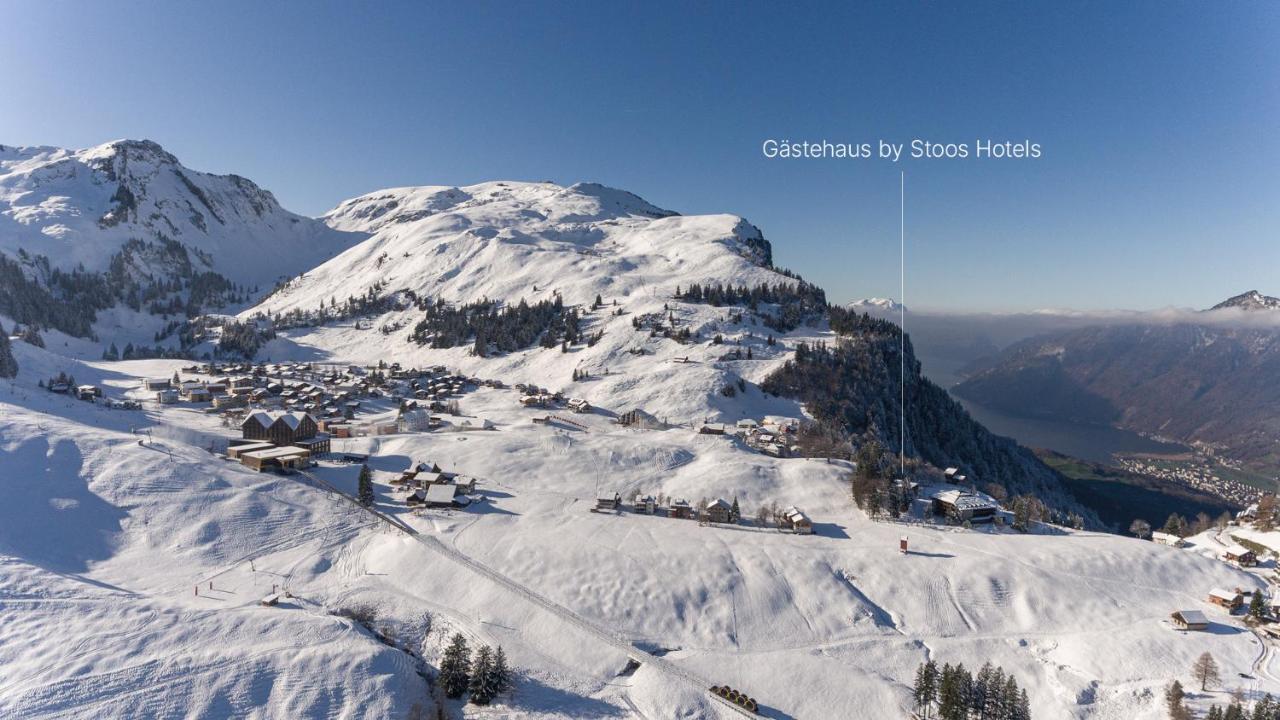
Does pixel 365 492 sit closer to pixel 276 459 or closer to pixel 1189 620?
pixel 276 459

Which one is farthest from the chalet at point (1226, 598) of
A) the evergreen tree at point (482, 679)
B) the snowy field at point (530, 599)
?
the evergreen tree at point (482, 679)

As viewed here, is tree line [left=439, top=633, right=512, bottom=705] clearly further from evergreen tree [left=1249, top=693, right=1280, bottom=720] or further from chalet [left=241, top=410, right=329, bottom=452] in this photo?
chalet [left=241, top=410, right=329, bottom=452]

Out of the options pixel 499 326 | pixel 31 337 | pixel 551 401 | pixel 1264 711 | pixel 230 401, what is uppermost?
pixel 499 326

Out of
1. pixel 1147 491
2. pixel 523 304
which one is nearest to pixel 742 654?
pixel 523 304

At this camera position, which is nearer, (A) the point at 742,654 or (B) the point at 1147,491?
(A) the point at 742,654

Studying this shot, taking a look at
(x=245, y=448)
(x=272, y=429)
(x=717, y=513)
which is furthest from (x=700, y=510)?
(x=272, y=429)

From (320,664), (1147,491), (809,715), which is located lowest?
(1147,491)

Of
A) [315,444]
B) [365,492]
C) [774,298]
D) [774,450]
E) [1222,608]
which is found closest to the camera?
[1222,608]

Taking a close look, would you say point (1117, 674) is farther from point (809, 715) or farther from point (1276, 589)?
point (1276, 589)
